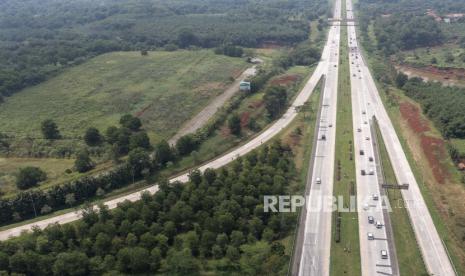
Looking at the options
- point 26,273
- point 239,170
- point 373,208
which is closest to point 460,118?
point 373,208

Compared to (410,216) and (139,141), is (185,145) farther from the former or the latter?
(410,216)

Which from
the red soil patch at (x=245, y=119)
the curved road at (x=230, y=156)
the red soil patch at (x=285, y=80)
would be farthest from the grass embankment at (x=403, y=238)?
the red soil patch at (x=285, y=80)

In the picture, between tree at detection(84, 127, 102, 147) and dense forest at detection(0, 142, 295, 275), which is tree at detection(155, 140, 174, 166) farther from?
tree at detection(84, 127, 102, 147)

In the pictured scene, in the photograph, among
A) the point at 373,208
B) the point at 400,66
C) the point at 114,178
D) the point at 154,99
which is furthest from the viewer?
the point at 400,66

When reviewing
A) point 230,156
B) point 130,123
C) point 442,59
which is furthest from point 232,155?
point 442,59

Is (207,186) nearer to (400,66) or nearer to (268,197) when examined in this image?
(268,197)

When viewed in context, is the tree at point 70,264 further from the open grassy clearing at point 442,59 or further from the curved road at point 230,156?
the open grassy clearing at point 442,59
